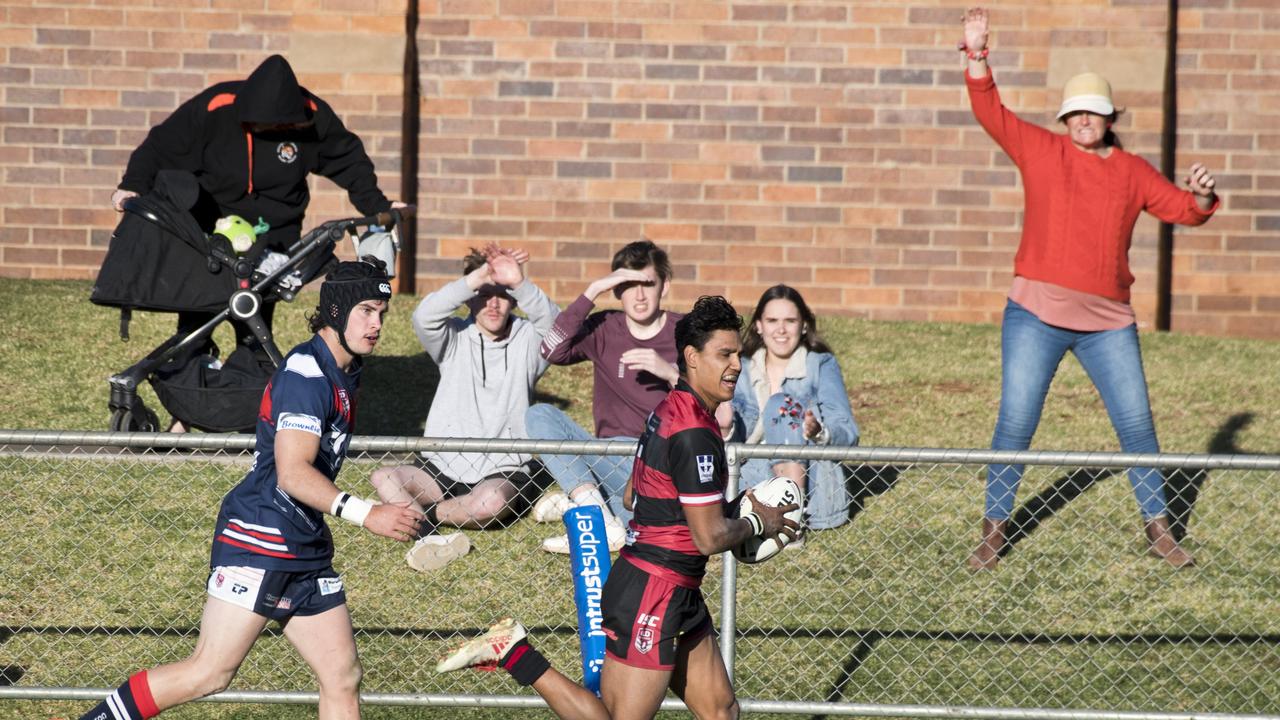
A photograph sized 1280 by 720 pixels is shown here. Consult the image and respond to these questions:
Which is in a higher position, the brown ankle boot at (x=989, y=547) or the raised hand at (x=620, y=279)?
the raised hand at (x=620, y=279)

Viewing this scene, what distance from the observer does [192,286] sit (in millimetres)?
7828

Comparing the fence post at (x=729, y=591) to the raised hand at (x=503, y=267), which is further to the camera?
the raised hand at (x=503, y=267)

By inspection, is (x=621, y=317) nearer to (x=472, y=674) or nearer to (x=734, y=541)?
(x=472, y=674)

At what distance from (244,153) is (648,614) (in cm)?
441

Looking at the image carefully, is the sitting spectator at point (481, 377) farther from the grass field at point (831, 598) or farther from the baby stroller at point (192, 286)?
the baby stroller at point (192, 286)

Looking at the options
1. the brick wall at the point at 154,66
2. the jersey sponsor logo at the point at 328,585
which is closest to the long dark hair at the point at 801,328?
the jersey sponsor logo at the point at 328,585

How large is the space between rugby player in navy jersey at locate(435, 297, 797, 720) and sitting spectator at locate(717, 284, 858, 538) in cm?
251

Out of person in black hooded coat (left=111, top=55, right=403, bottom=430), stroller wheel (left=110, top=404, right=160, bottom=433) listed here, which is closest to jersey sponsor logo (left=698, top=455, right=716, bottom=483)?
person in black hooded coat (left=111, top=55, right=403, bottom=430)

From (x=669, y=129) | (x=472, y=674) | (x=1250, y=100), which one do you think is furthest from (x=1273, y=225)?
(x=472, y=674)

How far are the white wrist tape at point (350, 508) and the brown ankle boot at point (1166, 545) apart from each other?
13.6 ft

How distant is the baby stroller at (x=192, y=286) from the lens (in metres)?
7.73

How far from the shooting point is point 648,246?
776 centimetres

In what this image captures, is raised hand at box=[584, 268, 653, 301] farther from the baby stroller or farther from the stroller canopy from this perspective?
the stroller canopy

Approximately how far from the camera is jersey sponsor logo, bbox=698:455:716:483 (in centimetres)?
466
